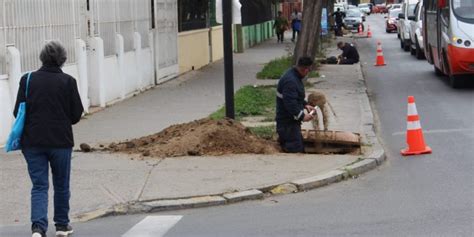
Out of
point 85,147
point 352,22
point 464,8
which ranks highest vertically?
point 464,8

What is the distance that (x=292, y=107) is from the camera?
11.1 meters

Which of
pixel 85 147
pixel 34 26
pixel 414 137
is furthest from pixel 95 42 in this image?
pixel 414 137

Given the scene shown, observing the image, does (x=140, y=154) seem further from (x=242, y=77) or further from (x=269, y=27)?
(x=269, y=27)

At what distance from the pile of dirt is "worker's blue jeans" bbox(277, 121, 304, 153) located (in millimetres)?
207

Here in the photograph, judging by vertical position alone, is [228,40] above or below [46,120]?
above

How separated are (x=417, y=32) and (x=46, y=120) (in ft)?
85.4

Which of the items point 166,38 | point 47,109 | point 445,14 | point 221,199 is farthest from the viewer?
point 166,38

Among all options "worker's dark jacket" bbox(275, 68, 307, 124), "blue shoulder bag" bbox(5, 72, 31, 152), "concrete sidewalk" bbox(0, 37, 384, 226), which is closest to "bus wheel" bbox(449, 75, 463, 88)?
"concrete sidewalk" bbox(0, 37, 384, 226)

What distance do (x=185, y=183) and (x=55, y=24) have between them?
6375 mm

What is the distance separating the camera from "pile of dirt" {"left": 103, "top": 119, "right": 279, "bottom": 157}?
36.6 feet

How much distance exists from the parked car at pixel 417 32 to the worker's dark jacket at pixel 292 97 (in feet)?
64.6

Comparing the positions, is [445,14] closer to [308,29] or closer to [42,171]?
[308,29]

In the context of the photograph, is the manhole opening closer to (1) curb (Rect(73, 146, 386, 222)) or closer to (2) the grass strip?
(1) curb (Rect(73, 146, 386, 222))

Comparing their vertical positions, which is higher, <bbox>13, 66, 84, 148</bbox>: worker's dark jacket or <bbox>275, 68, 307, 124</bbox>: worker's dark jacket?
<bbox>13, 66, 84, 148</bbox>: worker's dark jacket
